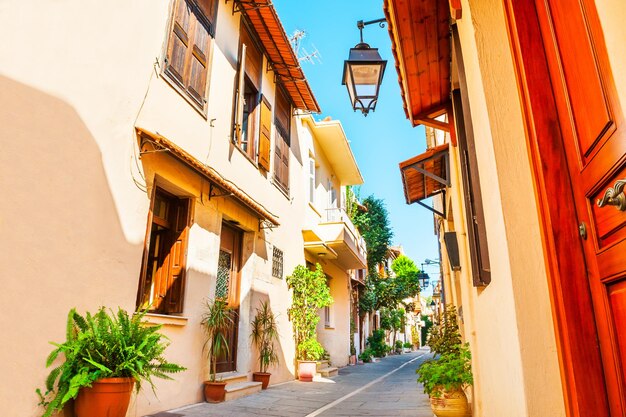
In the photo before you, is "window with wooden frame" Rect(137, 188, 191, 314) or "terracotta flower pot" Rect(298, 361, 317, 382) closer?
"window with wooden frame" Rect(137, 188, 191, 314)

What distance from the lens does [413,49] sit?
12.7ft

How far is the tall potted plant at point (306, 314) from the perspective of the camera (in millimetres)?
10531

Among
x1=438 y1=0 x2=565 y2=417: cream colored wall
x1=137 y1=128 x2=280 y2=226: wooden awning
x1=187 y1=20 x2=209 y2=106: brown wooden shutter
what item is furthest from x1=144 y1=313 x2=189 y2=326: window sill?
x1=438 y1=0 x2=565 y2=417: cream colored wall

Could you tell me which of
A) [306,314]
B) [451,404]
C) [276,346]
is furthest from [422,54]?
[306,314]

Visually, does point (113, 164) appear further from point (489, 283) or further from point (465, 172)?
point (489, 283)

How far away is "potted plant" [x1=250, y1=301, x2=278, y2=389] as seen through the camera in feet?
28.2

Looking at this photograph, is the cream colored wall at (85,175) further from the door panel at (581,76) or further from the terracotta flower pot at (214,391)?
the door panel at (581,76)

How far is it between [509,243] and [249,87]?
898cm

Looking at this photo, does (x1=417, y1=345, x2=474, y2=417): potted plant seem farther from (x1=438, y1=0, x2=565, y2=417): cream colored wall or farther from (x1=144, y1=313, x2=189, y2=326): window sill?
(x1=144, y1=313, x2=189, y2=326): window sill

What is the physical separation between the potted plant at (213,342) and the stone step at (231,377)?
0.32 m

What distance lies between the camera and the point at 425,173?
20.3 feet

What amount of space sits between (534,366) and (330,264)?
46.0 feet

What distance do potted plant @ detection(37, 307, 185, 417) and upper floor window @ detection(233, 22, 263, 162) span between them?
5.12 meters

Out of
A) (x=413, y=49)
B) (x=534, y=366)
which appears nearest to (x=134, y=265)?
(x=413, y=49)
